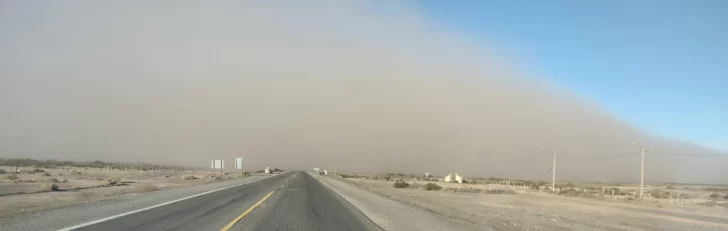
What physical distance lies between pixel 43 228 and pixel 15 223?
1.85 m

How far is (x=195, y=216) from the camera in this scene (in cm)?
1769

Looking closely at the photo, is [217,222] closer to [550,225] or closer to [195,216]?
[195,216]

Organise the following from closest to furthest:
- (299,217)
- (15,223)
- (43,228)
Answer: (43,228)
(15,223)
(299,217)

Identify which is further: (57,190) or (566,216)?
(57,190)

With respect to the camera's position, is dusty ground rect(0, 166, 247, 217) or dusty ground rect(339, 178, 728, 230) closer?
dusty ground rect(0, 166, 247, 217)

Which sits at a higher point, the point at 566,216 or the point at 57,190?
the point at 566,216

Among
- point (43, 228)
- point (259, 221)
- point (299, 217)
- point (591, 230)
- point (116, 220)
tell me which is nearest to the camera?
point (43, 228)

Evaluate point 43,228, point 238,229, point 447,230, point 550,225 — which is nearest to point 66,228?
point 43,228

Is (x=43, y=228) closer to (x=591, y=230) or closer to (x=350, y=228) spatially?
(x=350, y=228)

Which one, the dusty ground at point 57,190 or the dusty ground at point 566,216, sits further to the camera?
the dusty ground at point 566,216

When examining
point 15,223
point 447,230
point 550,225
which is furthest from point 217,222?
point 550,225

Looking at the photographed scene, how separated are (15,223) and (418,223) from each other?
12.2 meters

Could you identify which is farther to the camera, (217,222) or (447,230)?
(447,230)

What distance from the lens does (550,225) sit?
22.5 meters
